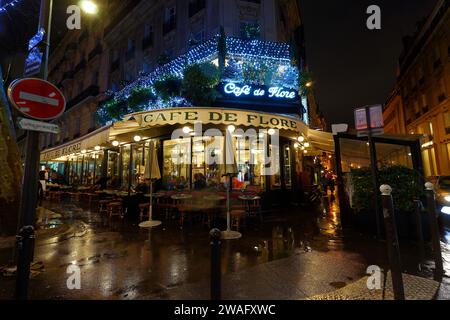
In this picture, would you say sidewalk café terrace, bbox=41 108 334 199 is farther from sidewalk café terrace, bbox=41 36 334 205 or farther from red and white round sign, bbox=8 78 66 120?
red and white round sign, bbox=8 78 66 120

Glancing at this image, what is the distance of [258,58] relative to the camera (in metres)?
14.1

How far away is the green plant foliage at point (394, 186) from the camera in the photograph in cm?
614

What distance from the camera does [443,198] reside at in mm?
8016

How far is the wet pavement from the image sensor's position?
3637 mm

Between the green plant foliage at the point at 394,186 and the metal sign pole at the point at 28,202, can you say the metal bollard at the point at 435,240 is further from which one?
the metal sign pole at the point at 28,202

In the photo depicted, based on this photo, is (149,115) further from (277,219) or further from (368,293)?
(368,293)

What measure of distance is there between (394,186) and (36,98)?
7.81 m

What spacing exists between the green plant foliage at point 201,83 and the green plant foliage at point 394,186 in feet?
23.8

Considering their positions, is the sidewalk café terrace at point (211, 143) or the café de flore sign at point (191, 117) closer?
the café de flore sign at point (191, 117)

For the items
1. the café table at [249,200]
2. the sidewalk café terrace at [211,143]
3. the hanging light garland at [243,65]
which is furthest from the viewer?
the hanging light garland at [243,65]

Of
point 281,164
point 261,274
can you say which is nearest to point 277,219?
point 281,164

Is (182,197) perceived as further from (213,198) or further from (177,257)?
(177,257)

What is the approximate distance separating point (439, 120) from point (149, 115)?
2999 cm

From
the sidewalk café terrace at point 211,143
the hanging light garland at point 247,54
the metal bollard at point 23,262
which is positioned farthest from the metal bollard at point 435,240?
the hanging light garland at point 247,54
